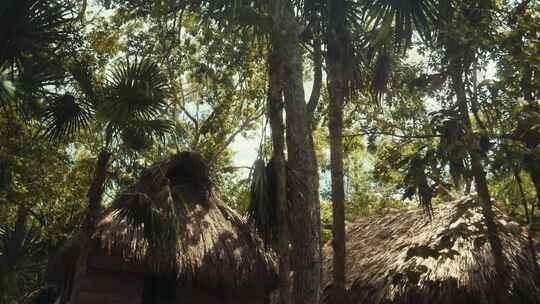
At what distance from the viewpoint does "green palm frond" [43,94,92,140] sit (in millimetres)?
7008

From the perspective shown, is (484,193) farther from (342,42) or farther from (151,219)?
(151,219)

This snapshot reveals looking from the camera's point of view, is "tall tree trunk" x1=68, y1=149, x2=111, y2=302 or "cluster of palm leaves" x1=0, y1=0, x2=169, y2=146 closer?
"tall tree trunk" x1=68, y1=149, x2=111, y2=302

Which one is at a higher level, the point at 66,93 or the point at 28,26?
the point at 28,26

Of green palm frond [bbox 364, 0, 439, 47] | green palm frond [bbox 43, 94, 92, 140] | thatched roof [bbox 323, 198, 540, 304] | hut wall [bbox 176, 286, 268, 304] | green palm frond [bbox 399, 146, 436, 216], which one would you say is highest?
green palm frond [bbox 364, 0, 439, 47]

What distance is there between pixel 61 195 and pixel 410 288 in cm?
737

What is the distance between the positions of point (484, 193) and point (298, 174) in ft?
8.01

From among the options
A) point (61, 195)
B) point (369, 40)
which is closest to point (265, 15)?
point (369, 40)

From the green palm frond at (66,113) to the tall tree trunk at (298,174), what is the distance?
2807mm

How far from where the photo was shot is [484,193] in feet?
20.7

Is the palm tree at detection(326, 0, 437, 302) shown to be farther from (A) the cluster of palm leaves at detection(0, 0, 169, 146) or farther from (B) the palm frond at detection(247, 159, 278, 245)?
(A) the cluster of palm leaves at detection(0, 0, 169, 146)

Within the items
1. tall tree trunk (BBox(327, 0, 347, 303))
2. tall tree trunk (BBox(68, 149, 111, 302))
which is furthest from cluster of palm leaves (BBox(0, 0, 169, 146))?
tall tree trunk (BBox(327, 0, 347, 303))

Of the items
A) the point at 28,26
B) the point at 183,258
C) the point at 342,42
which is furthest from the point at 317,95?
the point at 28,26

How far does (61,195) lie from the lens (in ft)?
36.4

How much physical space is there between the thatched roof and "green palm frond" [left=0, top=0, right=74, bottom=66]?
577cm
